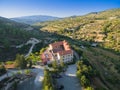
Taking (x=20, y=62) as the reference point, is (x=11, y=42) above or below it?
below

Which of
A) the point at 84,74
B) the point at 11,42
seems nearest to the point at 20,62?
the point at 84,74

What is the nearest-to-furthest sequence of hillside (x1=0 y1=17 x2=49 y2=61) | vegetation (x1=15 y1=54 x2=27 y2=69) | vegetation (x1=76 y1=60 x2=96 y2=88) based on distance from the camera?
vegetation (x1=76 y1=60 x2=96 y2=88) < vegetation (x1=15 y1=54 x2=27 y2=69) < hillside (x1=0 y1=17 x2=49 y2=61)

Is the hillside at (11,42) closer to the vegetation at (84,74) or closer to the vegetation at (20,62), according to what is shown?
the vegetation at (20,62)

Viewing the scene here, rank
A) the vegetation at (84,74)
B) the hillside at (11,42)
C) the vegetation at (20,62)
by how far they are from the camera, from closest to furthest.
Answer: the vegetation at (84,74) → the vegetation at (20,62) → the hillside at (11,42)

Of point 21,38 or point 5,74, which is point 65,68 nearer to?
point 5,74

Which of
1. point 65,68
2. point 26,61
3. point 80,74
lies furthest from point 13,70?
point 80,74

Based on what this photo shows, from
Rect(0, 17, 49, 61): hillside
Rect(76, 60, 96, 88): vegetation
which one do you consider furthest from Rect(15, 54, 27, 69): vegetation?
Rect(0, 17, 49, 61): hillside

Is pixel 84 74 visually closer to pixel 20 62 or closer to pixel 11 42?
pixel 20 62

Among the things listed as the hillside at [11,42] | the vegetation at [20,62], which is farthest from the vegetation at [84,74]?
the hillside at [11,42]

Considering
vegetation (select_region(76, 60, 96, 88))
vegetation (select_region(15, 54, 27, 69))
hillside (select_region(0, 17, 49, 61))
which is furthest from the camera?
hillside (select_region(0, 17, 49, 61))

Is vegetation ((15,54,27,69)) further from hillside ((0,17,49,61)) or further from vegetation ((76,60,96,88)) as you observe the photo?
hillside ((0,17,49,61))

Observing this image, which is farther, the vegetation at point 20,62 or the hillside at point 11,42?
the hillside at point 11,42
